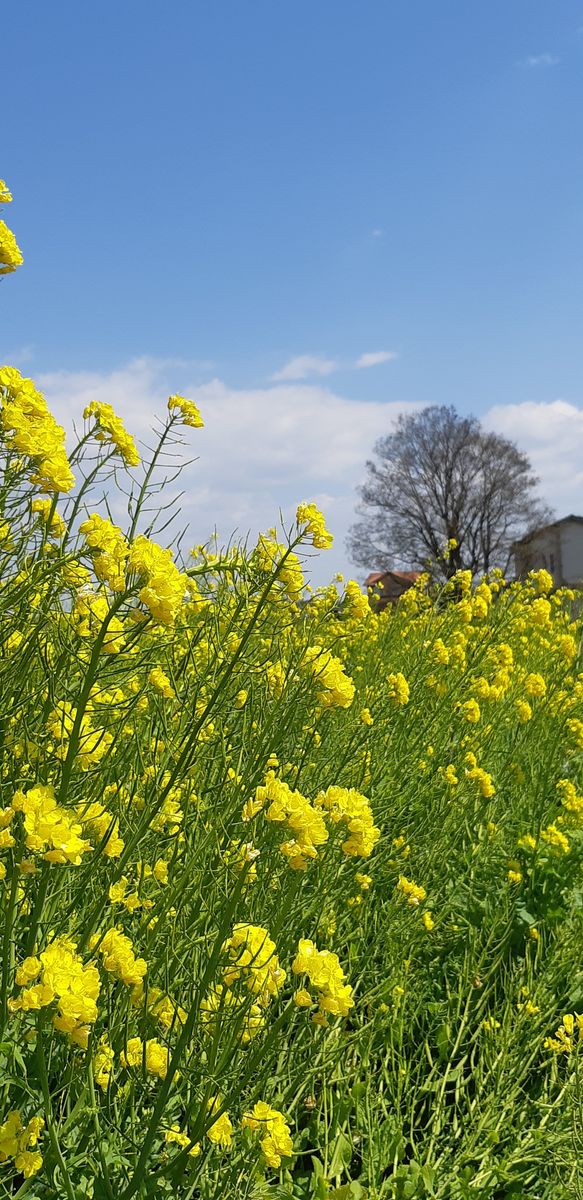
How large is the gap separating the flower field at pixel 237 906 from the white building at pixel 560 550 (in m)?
33.5

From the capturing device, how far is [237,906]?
5.39 feet

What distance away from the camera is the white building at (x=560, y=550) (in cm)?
3638

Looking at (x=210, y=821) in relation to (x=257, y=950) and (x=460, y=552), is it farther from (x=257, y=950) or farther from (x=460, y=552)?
(x=460, y=552)

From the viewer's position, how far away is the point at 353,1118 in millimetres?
2492

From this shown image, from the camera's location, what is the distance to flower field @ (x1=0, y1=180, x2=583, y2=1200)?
141cm

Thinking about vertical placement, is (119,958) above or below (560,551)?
below

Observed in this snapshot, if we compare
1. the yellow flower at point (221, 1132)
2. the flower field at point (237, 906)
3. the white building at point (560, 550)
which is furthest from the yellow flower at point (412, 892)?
the white building at point (560, 550)

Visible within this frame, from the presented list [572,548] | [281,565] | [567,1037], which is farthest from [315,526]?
[572,548]

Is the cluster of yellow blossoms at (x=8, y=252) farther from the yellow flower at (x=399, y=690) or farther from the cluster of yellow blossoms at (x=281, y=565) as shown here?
the yellow flower at (x=399, y=690)

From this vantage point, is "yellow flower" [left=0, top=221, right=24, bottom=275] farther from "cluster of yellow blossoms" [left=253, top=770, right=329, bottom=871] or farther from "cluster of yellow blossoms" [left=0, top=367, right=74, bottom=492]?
"cluster of yellow blossoms" [left=253, top=770, right=329, bottom=871]

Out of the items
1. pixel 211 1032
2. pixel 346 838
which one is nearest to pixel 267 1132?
pixel 211 1032

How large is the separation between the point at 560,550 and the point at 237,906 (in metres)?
39.9

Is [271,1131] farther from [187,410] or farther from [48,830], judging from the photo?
[187,410]

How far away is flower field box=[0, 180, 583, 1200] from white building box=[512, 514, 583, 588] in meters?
33.5
